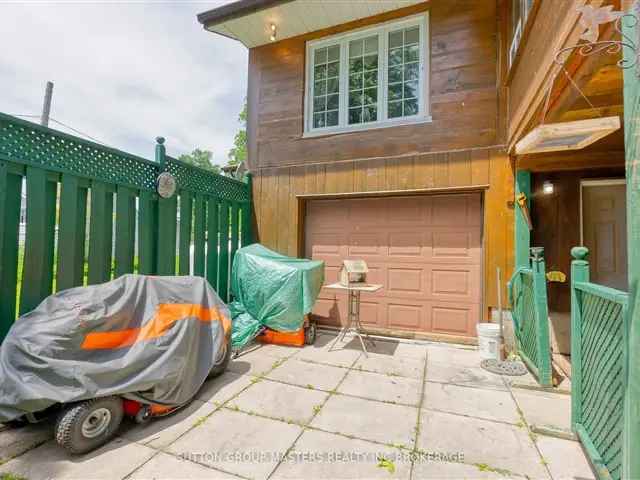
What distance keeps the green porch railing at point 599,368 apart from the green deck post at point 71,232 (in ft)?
13.1

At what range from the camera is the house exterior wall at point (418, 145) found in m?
4.02

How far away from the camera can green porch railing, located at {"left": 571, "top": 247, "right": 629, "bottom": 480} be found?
1.58 m

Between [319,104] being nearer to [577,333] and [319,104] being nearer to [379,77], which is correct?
[379,77]

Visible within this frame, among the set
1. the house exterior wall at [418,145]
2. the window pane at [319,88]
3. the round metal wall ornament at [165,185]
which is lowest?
the round metal wall ornament at [165,185]

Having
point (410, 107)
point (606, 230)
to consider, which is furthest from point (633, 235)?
point (410, 107)

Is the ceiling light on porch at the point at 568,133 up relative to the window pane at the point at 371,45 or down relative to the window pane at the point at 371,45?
down

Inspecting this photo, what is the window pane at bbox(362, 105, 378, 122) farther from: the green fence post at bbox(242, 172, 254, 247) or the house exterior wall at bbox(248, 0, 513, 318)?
the green fence post at bbox(242, 172, 254, 247)

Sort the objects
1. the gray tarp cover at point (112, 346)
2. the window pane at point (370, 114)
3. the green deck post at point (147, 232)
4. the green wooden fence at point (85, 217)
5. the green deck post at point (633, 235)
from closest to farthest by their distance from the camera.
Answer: the green deck post at point (633, 235), the gray tarp cover at point (112, 346), the green wooden fence at point (85, 217), the green deck post at point (147, 232), the window pane at point (370, 114)

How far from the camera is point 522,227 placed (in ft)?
12.5

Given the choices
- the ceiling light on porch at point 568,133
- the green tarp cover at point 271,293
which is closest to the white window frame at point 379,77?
the ceiling light on porch at point 568,133

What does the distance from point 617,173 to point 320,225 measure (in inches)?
160

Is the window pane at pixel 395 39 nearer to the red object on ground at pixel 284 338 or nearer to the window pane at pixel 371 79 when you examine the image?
the window pane at pixel 371 79

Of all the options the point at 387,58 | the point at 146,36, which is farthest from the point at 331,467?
the point at 146,36

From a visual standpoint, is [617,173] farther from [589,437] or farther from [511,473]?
A: [511,473]
